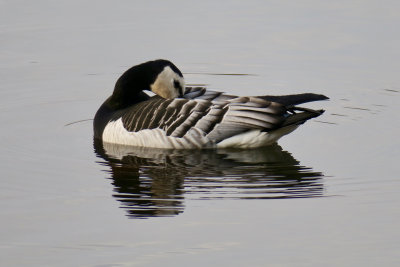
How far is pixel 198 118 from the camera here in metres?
14.1

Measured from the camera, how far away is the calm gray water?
34.3ft

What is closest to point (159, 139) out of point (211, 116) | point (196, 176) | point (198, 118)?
point (198, 118)

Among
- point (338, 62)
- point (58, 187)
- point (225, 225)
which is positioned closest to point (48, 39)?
point (338, 62)

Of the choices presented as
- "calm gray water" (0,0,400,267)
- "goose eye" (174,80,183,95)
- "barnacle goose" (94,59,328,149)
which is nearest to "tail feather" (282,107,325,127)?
"barnacle goose" (94,59,328,149)

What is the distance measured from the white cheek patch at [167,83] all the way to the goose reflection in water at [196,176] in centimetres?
92

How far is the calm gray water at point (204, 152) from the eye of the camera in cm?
1045

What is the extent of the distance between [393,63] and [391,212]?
21.2ft

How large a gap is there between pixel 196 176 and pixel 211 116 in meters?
1.43

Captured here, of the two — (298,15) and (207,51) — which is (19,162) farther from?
(298,15)

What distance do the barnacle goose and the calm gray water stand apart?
0.81 ft

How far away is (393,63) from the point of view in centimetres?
1733

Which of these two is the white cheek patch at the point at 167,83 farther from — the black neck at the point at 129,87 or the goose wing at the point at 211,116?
the goose wing at the point at 211,116

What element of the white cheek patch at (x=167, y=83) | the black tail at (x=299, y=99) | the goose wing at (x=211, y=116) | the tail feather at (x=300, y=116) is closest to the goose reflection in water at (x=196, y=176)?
the goose wing at (x=211, y=116)

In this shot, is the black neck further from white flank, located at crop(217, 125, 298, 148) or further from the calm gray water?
white flank, located at crop(217, 125, 298, 148)
